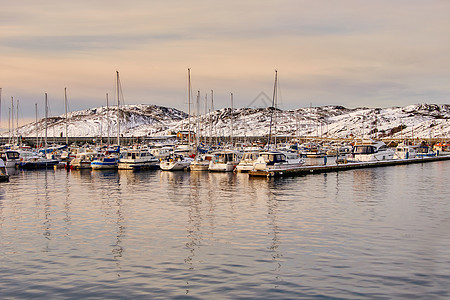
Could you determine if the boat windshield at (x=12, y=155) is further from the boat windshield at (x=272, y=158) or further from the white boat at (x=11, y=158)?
the boat windshield at (x=272, y=158)

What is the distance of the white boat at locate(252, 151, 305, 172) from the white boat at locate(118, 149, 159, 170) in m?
21.7

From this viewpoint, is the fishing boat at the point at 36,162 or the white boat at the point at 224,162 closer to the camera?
the white boat at the point at 224,162

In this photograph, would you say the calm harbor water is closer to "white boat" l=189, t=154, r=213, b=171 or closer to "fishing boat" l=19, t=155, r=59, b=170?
"white boat" l=189, t=154, r=213, b=171

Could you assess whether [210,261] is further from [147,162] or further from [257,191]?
[147,162]

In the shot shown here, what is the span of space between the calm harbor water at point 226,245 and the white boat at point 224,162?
79.6ft

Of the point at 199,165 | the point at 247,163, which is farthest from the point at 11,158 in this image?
the point at 247,163

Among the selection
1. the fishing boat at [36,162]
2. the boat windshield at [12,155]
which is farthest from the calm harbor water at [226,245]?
the boat windshield at [12,155]

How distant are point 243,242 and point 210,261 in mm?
3531

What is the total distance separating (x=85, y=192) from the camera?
45094 millimetres

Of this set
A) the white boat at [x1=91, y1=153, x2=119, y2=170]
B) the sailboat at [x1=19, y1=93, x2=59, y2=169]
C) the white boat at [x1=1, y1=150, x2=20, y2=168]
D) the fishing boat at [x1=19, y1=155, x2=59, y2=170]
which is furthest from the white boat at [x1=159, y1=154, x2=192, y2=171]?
the white boat at [x1=1, y1=150, x2=20, y2=168]

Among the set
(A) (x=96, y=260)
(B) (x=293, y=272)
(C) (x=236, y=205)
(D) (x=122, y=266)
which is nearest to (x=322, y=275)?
(B) (x=293, y=272)

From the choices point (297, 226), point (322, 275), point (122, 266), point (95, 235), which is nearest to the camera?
point (322, 275)

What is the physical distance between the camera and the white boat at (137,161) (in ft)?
245

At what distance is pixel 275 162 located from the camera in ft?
205
